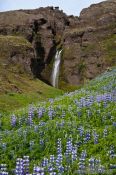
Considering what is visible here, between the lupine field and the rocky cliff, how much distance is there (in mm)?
72914

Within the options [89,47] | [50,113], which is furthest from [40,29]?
[50,113]

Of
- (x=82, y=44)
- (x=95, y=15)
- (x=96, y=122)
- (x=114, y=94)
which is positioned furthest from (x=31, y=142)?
(x=95, y=15)

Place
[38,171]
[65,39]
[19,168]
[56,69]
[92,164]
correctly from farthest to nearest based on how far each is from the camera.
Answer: [65,39] < [56,69] < [92,164] < [19,168] < [38,171]

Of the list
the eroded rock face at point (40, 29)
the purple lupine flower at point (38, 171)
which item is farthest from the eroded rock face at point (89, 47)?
the purple lupine flower at point (38, 171)

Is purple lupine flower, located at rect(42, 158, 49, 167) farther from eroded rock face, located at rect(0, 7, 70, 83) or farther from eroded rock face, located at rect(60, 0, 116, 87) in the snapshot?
eroded rock face, located at rect(0, 7, 70, 83)

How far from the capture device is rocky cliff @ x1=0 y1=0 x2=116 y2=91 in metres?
104

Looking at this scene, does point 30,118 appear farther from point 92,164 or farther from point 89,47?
point 89,47

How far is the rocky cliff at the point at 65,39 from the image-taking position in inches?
4082

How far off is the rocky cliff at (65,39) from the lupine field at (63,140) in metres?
72.9

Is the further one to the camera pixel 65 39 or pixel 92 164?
pixel 65 39

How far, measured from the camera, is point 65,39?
117m

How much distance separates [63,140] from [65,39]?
105 metres

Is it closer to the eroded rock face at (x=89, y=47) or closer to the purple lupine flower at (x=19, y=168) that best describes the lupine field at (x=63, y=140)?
the purple lupine flower at (x=19, y=168)

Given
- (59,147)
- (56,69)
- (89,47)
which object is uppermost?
(59,147)
